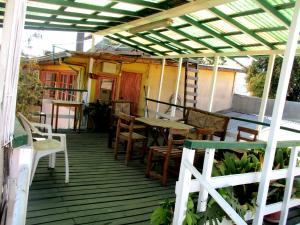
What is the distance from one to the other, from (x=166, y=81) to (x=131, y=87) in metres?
1.45

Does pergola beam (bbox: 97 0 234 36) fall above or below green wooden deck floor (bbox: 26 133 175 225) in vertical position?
above

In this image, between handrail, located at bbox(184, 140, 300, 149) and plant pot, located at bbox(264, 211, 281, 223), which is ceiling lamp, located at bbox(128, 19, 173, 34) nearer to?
handrail, located at bbox(184, 140, 300, 149)

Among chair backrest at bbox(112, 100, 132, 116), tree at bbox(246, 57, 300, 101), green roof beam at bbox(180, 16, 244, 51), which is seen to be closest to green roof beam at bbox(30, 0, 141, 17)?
green roof beam at bbox(180, 16, 244, 51)

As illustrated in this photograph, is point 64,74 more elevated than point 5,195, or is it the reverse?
point 64,74

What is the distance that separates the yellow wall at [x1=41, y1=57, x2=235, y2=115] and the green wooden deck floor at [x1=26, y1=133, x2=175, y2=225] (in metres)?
4.26

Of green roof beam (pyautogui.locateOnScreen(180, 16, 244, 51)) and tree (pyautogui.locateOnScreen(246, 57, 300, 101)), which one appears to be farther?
tree (pyautogui.locateOnScreen(246, 57, 300, 101))

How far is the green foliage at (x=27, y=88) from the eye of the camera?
6.31 meters

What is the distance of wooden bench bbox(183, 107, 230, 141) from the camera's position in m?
6.04

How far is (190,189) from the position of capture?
2.66m

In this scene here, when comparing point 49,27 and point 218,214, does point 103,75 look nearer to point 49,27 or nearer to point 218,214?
point 49,27

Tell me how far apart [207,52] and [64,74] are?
712 centimetres

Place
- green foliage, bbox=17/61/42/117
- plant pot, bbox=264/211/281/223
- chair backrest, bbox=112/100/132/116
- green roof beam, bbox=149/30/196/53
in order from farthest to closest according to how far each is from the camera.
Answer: green roof beam, bbox=149/30/196/53 < chair backrest, bbox=112/100/132/116 < green foliage, bbox=17/61/42/117 < plant pot, bbox=264/211/281/223

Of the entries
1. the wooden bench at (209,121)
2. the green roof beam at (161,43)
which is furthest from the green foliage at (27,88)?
the wooden bench at (209,121)

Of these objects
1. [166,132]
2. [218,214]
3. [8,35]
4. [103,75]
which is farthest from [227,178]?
[103,75]
